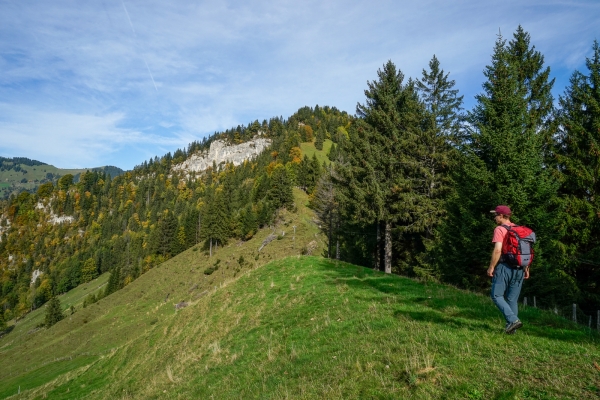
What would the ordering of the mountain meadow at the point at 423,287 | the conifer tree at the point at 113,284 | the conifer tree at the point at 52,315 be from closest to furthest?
the mountain meadow at the point at 423,287 → the conifer tree at the point at 52,315 → the conifer tree at the point at 113,284

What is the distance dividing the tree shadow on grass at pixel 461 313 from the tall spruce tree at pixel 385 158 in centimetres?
948

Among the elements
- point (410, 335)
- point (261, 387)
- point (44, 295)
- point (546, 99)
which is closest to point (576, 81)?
point (546, 99)

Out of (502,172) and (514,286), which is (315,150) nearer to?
(502,172)

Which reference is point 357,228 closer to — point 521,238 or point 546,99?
point 546,99

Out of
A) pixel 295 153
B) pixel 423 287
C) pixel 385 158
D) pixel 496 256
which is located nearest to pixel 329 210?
pixel 385 158

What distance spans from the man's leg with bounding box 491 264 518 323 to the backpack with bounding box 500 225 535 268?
10.8 inches

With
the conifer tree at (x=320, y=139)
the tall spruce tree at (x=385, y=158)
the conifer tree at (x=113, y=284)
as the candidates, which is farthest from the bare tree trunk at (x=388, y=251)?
the conifer tree at (x=320, y=139)

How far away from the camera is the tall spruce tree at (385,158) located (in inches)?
953

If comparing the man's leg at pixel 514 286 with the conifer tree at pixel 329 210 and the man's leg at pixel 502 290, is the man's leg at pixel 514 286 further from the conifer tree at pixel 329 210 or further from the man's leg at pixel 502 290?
the conifer tree at pixel 329 210

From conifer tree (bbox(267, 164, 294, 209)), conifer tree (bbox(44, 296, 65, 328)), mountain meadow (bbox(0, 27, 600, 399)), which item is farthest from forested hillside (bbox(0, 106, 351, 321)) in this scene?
mountain meadow (bbox(0, 27, 600, 399))

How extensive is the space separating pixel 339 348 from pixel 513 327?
401cm

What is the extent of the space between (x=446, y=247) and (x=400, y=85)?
1509 cm

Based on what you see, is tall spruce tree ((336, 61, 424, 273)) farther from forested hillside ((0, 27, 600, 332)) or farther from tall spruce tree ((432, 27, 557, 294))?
tall spruce tree ((432, 27, 557, 294))

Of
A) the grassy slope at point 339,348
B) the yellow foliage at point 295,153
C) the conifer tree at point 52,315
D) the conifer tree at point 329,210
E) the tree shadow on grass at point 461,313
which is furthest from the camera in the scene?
the yellow foliage at point 295,153
